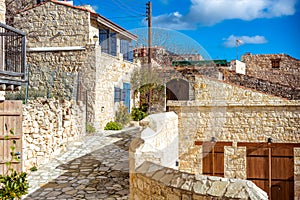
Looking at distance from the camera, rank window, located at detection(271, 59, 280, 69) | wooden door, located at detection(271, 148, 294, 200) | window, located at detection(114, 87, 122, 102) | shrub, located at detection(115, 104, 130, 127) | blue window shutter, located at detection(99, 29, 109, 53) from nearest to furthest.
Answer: wooden door, located at detection(271, 148, 294, 200) → shrub, located at detection(115, 104, 130, 127) → window, located at detection(114, 87, 122, 102) → blue window shutter, located at detection(99, 29, 109, 53) → window, located at detection(271, 59, 280, 69)

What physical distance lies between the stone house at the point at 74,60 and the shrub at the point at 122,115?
239 mm

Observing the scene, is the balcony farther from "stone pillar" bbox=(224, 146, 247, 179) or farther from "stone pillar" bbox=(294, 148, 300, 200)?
"stone pillar" bbox=(294, 148, 300, 200)

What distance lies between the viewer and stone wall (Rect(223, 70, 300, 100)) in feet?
61.7

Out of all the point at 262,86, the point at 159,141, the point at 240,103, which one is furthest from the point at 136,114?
the point at 262,86

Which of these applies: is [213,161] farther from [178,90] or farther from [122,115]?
[122,115]

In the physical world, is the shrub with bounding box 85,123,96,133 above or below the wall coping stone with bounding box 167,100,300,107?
below

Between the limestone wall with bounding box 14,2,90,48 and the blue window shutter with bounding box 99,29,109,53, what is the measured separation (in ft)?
4.94

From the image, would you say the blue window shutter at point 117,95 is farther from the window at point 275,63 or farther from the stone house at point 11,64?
the window at point 275,63

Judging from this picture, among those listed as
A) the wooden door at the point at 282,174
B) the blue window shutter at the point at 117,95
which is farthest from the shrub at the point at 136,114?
the wooden door at the point at 282,174

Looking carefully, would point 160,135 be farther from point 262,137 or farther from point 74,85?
point 74,85

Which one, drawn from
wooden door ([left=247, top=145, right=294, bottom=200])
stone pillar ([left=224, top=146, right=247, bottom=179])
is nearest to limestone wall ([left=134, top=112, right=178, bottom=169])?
→ stone pillar ([left=224, top=146, right=247, bottom=179])

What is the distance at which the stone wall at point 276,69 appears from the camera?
2256cm

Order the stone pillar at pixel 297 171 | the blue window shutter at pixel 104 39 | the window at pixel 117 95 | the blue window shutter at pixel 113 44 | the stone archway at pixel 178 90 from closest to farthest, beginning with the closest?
the stone pillar at pixel 297 171, the stone archway at pixel 178 90, the window at pixel 117 95, the blue window shutter at pixel 104 39, the blue window shutter at pixel 113 44

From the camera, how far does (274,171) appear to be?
434 inches
